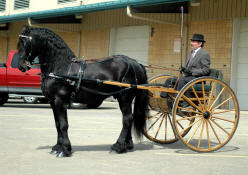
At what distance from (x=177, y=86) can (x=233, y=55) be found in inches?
542

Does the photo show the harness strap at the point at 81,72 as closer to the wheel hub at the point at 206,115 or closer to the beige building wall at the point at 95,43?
the wheel hub at the point at 206,115

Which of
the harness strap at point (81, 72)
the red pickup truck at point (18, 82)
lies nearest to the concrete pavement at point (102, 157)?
the harness strap at point (81, 72)

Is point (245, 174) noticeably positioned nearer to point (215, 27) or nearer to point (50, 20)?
point (215, 27)

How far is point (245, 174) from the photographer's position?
6070 mm

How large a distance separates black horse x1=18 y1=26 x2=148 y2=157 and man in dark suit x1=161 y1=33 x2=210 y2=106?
32.6 inches

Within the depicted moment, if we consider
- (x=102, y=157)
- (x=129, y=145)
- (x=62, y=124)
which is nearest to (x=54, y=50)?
(x=62, y=124)

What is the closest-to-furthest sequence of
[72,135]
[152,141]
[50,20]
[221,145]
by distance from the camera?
[221,145] < [152,141] < [72,135] < [50,20]

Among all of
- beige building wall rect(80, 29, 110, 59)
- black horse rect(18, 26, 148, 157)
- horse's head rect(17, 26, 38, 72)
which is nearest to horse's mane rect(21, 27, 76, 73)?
black horse rect(18, 26, 148, 157)

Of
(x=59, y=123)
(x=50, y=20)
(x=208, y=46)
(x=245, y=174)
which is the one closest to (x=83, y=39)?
(x=50, y=20)

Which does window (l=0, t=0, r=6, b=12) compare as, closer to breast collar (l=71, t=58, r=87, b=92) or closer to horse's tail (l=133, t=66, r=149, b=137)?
horse's tail (l=133, t=66, r=149, b=137)

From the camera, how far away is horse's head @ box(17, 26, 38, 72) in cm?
728

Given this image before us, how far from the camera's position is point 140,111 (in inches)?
324

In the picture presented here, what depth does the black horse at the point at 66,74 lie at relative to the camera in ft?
24.0

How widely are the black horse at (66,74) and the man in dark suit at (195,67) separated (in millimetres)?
828
